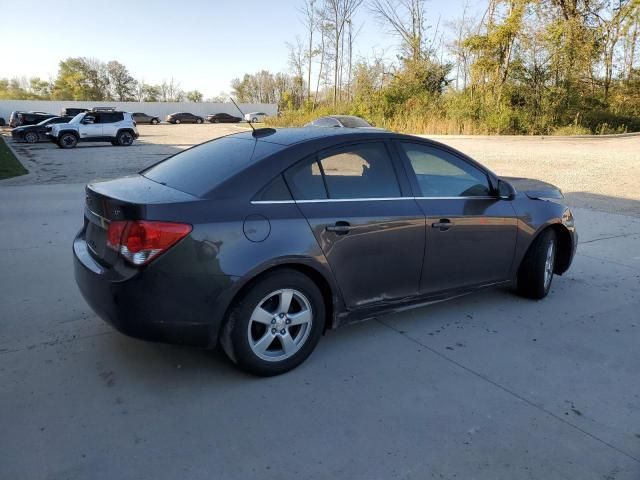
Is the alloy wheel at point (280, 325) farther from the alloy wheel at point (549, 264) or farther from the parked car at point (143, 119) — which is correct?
the parked car at point (143, 119)

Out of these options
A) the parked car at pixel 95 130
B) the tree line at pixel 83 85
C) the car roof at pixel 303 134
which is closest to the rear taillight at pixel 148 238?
the car roof at pixel 303 134

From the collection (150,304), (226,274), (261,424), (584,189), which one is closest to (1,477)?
(150,304)

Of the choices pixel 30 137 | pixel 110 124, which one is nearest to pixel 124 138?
pixel 110 124

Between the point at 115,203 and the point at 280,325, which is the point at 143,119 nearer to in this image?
the point at 115,203

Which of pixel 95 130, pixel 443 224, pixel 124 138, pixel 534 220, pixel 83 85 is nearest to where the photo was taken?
pixel 443 224

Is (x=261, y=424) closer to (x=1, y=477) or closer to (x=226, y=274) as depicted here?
(x=226, y=274)

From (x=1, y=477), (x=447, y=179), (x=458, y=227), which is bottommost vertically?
(x=1, y=477)

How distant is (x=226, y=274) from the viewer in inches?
111

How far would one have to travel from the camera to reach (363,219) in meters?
3.37

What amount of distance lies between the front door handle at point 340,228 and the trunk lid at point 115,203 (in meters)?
0.86

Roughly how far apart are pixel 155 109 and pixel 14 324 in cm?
6138

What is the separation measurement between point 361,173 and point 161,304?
1.66m

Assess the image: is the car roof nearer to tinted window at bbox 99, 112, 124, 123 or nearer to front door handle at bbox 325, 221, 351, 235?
front door handle at bbox 325, 221, 351, 235

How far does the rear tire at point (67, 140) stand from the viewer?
72.7 ft
